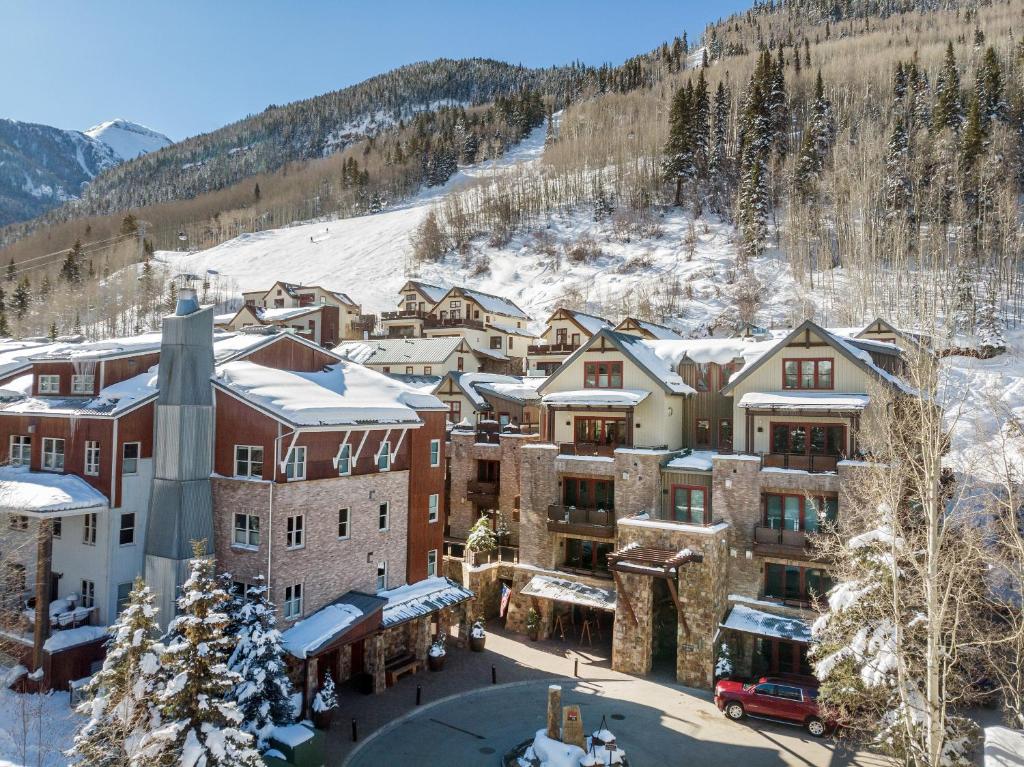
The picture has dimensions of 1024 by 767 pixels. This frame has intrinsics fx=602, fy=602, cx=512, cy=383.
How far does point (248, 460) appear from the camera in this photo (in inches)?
838

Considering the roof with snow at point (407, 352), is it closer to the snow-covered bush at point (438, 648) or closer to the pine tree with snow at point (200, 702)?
the snow-covered bush at point (438, 648)

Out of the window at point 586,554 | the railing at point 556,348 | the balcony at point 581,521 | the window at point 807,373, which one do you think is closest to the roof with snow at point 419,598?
the balcony at point 581,521

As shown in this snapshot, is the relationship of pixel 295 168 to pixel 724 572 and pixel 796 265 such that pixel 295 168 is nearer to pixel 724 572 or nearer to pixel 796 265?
pixel 796 265

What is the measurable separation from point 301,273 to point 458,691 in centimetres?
9373

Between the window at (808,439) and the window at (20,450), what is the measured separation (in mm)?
30636

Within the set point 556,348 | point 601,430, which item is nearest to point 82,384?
point 601,430

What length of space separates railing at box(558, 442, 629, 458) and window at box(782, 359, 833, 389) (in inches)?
310

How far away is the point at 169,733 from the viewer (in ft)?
40.3

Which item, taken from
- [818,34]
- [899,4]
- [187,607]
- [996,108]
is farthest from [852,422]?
[899,4]

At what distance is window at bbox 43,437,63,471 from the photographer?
23016mm

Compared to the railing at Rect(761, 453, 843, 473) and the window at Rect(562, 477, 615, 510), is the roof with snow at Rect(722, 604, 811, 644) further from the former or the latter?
the window at Rect(562, 477, 615, 510)

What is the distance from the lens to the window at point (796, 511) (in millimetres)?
23766

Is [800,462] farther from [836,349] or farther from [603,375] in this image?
[603,375]

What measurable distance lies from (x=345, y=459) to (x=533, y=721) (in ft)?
37.5
